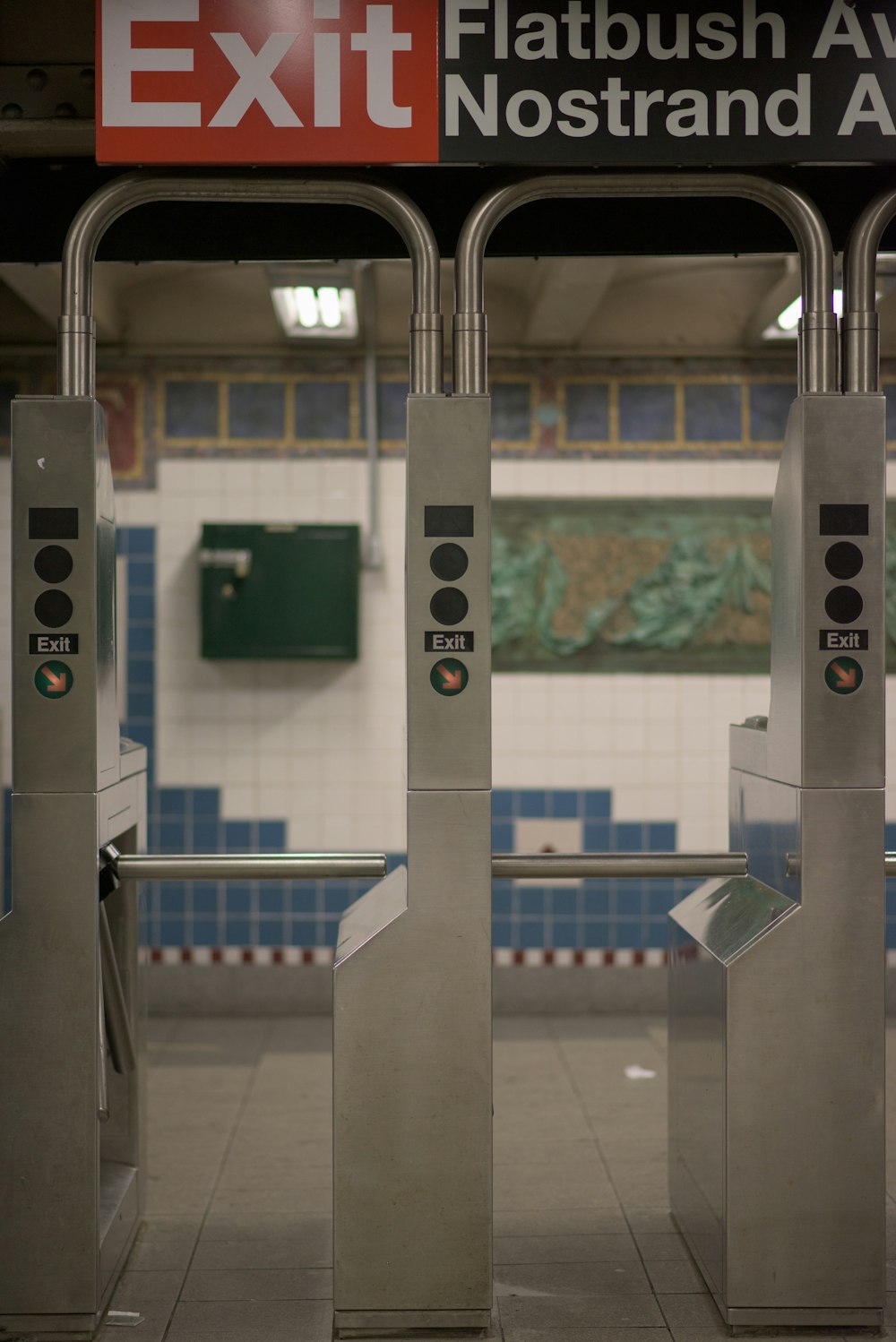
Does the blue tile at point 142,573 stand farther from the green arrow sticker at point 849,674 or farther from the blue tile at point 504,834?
the green arrow sticker at point 849,674

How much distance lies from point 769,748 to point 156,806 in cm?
317

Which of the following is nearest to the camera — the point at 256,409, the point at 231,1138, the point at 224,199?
the point at 224,199

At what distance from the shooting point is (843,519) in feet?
8.95

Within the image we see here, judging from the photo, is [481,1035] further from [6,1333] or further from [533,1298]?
[6,1333]

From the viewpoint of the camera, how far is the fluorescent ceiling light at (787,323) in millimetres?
4648

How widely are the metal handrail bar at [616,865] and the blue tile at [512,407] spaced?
2875mm

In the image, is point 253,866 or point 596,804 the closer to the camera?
point 253,866

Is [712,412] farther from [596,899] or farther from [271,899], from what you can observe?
[271,899]

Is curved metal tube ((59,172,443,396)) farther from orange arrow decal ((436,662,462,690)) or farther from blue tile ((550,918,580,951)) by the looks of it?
blue tile ((550,918,580,951))

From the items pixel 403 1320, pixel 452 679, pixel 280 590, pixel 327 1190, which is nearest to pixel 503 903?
pixel 280 590

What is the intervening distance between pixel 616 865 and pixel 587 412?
2.97m

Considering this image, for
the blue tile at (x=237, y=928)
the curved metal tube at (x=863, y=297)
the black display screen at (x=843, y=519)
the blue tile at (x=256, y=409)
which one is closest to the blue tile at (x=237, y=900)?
the blue tile at (x=237, y=928)

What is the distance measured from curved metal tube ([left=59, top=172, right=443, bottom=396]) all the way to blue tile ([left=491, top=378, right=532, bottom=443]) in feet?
8.41

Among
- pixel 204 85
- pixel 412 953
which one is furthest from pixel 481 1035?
pixel 204 85
